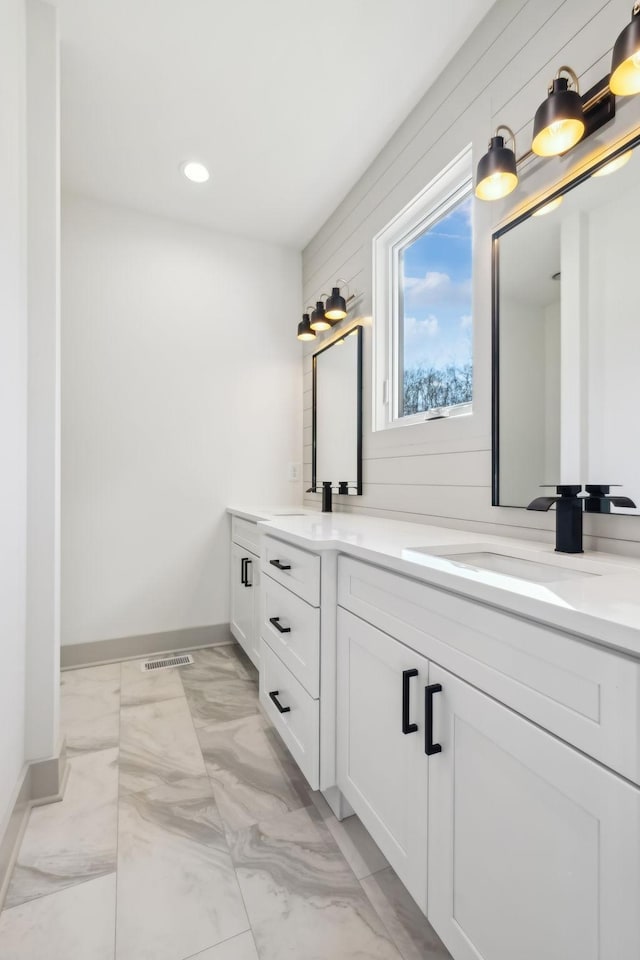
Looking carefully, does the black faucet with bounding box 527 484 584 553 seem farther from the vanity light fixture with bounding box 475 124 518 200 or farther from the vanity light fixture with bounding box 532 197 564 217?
the vanity light fixture with bounding box 475 124 518 200

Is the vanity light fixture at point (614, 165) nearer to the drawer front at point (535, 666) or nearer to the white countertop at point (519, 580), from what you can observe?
the white countertop at point (519, 580)

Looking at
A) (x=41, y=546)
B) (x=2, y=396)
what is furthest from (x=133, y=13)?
(x=41, y=546)

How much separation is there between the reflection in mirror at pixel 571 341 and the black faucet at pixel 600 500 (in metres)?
0.01

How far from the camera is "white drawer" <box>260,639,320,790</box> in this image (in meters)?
1.32

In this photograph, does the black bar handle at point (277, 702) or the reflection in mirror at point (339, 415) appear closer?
the black bar handle at point (277, 702)

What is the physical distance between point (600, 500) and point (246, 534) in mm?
1707

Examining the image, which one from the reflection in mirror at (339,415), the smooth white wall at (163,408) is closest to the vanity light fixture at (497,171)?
the reflection in mirror at (339,415)

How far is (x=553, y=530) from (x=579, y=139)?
39.6 inches

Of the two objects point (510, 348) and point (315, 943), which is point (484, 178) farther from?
point (315, 943)

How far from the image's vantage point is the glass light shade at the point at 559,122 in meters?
1.06

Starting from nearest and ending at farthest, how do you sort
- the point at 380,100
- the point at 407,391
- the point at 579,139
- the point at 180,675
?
the point at 579,139 → the point at 380,100 → the point at 407,391 → the point at 180,675

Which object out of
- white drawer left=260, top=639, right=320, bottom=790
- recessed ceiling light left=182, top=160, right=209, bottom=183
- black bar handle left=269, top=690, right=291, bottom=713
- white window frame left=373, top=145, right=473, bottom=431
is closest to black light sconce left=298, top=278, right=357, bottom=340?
white window frame left=373, top=145, right=473, bottom=431

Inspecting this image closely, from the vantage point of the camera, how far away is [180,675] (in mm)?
2346

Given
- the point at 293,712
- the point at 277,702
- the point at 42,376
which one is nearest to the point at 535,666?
the point at 293,712
